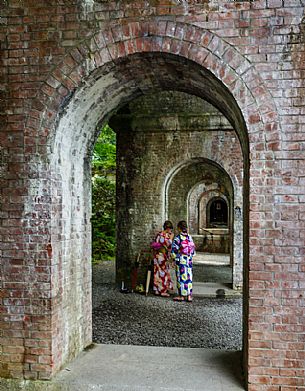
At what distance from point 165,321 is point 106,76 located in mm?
5288

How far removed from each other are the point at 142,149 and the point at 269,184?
790 centimetres

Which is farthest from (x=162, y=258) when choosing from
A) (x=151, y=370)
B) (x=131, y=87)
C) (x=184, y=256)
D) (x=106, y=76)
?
(x=106, y=76)

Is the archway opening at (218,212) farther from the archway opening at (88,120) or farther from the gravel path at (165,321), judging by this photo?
the archway opening at (88,120)

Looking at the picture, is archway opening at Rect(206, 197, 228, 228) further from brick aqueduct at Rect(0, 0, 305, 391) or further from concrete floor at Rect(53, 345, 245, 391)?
brick aqueduct at Rect(0, 0, 305, 391)

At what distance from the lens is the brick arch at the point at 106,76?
168 inches

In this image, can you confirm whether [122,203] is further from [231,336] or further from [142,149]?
[231,336]

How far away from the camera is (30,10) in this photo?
461 centimetres

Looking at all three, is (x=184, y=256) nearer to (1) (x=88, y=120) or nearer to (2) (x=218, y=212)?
(1) (x=88, y=120)

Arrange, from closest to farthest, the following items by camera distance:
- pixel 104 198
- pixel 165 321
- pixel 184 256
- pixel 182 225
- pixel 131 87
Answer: pixel 131 87 → pixel 165 321 → pixel 182 225 → pixel 184 256 → pixel 104 198

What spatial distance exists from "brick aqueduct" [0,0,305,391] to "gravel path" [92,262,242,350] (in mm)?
2334

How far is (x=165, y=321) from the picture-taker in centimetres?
840

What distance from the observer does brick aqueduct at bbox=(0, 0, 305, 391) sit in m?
4.20

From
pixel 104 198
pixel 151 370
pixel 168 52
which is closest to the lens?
pixel 168 52

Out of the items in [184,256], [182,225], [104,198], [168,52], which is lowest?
[184,256]
